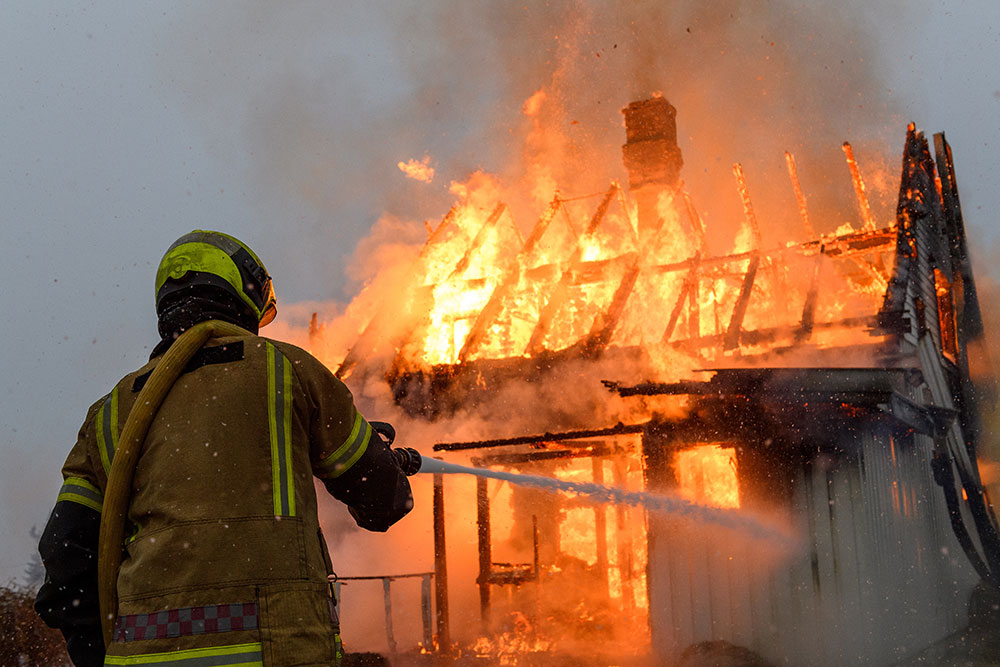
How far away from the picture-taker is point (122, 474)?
95.2 inches

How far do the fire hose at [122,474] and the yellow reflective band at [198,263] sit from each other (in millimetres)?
300

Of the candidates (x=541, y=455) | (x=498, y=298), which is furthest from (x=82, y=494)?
(x=498, y=298)

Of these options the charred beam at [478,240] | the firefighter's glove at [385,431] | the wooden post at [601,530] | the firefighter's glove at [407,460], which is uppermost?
the charred beam at [478,240]

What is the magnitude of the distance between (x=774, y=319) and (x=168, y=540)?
43.3ft

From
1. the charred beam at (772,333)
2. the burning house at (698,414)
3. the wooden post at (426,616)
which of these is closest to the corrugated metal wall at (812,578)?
the burning house at (698,414)

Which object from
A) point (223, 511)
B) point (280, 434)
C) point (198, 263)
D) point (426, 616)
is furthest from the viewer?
point (426, 616)

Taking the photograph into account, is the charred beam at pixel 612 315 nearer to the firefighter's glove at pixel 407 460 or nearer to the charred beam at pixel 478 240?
the charred beam at pixel 478 240

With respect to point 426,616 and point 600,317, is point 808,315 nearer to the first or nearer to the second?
point 600,317

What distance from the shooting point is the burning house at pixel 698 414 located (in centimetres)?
975

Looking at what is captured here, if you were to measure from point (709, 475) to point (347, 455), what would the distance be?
8.26m

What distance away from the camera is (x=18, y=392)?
134 meters

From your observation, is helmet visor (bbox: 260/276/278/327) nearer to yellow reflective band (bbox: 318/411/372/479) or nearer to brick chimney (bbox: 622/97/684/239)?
yellow reflective band (bbox: 318/411/372/479)

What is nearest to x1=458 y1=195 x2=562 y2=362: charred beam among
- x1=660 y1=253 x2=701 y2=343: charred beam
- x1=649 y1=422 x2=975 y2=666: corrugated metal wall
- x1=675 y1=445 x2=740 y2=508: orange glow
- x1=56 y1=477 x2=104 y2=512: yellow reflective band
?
x1=660 y1=253 x2=701 y2=343: charred beam

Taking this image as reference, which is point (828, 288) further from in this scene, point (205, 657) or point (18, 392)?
point (18, 392)
